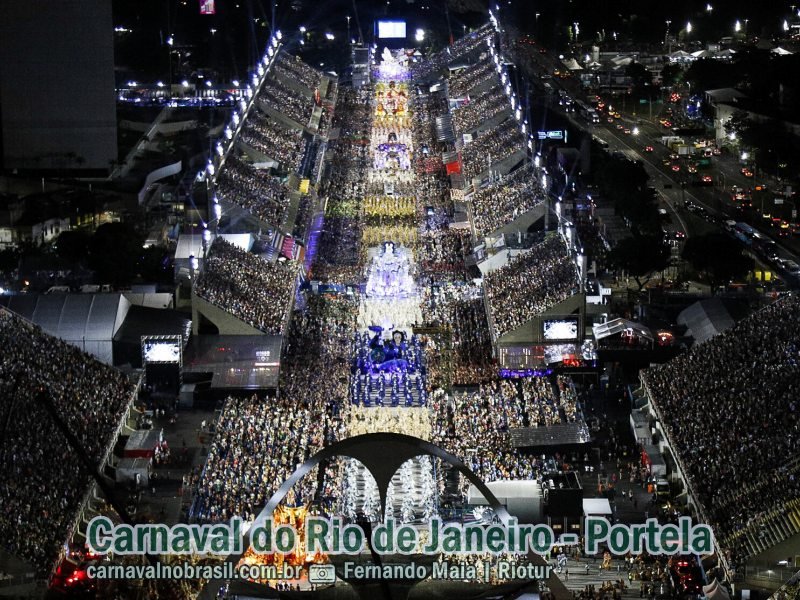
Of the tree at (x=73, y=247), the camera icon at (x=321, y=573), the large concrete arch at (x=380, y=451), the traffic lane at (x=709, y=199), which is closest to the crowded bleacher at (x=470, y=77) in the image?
the traffic lane at (x=709, y=199)

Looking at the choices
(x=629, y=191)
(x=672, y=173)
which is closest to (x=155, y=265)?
(x=629, y=191)

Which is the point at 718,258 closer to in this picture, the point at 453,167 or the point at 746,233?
the point at 746,233

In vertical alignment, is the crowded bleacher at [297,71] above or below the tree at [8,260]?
above

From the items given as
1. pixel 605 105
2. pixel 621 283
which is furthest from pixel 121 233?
pixel 605 105

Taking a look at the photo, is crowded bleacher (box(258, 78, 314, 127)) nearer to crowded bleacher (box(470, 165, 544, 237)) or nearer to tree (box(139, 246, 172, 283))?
crowded bleacher (box(470, 165, 544, 237))

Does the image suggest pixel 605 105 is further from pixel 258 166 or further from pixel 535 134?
pixel 258 166

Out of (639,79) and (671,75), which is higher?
(671,75)

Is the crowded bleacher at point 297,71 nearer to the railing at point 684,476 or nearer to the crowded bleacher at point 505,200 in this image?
the crowded bleacher at point 505,200
